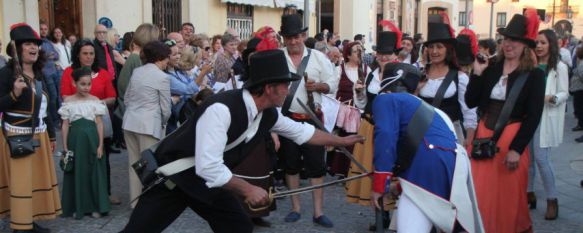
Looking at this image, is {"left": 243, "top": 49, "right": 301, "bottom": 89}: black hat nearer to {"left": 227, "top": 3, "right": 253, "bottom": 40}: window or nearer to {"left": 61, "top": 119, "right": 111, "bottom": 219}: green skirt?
{"left": 61, "top": 119, "right": 111, "bottom": 219}: green skirt

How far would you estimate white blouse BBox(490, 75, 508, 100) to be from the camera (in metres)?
5.09

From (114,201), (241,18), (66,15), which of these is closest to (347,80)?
(114,201)

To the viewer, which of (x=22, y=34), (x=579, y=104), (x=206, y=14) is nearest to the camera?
(x=22, y=34)

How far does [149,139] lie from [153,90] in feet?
1.63

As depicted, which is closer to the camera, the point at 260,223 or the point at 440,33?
the point at 440,33

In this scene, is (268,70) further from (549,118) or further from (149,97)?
(549,118)

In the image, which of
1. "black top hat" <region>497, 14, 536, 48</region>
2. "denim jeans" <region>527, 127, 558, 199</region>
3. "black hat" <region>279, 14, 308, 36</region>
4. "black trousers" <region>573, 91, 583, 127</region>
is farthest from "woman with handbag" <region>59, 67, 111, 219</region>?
"black trousers" <region>573, 91, 583, 127</region>

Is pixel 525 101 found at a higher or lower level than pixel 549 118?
higher

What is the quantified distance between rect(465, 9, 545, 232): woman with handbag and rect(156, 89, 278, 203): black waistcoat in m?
1.76

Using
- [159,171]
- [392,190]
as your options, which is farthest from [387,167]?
[159,171]

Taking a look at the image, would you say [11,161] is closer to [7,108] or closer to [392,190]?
[7,108]

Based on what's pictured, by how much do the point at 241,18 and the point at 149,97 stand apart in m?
13.0

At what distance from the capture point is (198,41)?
1082 centimetres

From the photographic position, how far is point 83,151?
6414 mm
